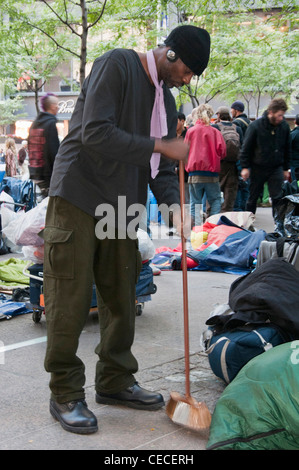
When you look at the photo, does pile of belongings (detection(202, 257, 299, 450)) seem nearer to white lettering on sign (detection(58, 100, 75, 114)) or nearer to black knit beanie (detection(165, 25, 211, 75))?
black knit beanie (detection(165, 25, 211, 75))

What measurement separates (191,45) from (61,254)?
45.5 inches

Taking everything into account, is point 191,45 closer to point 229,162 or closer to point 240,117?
point 229,162

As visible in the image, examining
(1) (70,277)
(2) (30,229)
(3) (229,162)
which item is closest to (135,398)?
(1) (70,277)

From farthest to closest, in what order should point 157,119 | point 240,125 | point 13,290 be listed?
point 240,125, point 13,290, point 157,119

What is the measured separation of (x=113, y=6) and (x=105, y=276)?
1207cm

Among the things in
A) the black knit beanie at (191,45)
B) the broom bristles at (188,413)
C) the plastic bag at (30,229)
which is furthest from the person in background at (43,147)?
the broom bristles at (188,413)

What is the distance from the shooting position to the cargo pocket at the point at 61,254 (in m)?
3.01

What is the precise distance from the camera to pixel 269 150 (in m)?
8.51

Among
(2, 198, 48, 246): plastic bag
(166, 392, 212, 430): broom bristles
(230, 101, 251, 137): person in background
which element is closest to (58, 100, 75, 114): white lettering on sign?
(230, 101, 251, 137): person in background

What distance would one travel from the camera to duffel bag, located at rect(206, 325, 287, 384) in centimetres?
341

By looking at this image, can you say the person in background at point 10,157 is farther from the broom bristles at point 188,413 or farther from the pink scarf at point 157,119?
A: the broom bristles at point 188,413

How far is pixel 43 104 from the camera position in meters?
7.47

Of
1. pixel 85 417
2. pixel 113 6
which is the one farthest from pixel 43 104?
pixel 113 6

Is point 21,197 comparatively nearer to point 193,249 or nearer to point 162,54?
point 193,249
